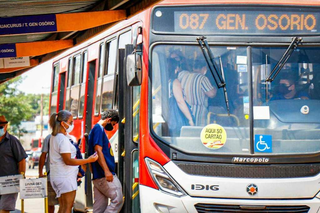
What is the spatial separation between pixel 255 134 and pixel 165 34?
1.83 metres

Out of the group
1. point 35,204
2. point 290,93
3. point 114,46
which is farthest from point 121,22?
point 35,204

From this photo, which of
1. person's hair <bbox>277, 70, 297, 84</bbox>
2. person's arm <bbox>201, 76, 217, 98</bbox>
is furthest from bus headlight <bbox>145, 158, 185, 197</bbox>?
person's hair <bbox>277, 70, 297, 84</bbox>

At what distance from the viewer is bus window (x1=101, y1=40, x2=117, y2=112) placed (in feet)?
36.9

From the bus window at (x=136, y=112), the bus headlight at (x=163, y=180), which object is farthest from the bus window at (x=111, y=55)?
the bus headlight at (x=163, y=180)

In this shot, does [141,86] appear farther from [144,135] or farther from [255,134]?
[255,134]

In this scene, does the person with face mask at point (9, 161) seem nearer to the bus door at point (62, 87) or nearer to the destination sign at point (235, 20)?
the destination sign at point (235, 20)

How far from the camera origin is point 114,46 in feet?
37.3

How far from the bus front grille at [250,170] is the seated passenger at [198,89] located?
58 cm

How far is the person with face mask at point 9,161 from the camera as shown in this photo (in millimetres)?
10430

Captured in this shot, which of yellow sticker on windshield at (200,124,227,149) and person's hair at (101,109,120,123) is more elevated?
person's hair at (101,109,120,123)

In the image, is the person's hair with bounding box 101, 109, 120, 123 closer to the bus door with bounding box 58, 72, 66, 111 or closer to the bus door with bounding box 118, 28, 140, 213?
the bus door with bounding box 118, 28, 140, 213

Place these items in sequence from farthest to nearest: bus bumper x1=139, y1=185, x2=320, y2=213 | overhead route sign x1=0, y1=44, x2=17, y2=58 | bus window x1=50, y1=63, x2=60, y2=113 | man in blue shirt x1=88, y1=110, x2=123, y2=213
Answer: bus window x1=50, y1=63, x2=60, y2=113
overhead route sign x1=0, y1=44, x2=17, y2=58
man in blue shirt x1=88, y1=110, x2=123, y2=213
bus bumper x1=139, y1=185, x2=320, y2=213

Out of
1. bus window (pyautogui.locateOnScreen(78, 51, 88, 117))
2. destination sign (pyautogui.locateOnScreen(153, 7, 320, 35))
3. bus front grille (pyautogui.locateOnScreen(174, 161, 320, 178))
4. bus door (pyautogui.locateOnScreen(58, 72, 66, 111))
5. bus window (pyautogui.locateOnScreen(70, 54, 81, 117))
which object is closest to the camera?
bus front grille (pyautogui.locateOnScreen(174, 161, 320, 178))

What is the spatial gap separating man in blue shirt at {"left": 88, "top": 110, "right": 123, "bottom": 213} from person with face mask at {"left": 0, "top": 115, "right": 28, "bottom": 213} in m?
1.27
